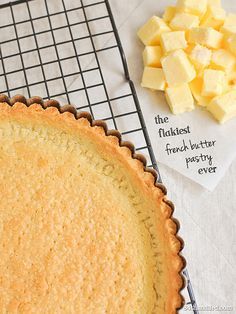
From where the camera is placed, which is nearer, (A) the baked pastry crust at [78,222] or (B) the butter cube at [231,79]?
(A) the baked pastry crust at [78,222]

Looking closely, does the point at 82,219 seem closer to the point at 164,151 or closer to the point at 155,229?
the point at 155,229

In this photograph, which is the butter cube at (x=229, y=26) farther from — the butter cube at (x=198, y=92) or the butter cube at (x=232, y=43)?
the butter cube at (x=198, y=92)

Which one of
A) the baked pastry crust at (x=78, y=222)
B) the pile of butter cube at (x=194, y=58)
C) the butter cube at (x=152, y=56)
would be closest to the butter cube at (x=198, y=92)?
the pile of butter cube at (x=194, y=58)

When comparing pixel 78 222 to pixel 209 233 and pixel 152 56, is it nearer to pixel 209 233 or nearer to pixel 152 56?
pixel 209 233

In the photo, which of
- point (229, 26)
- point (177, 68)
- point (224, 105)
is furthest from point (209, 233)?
point (229, 26)

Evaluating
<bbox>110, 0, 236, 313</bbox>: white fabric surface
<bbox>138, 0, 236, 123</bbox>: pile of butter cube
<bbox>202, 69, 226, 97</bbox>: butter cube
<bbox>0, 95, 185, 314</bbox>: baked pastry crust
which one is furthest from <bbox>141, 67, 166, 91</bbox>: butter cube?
<bbox>0, 95, 185, 314</bbox>: baked pastry crust
